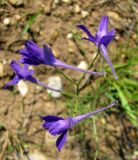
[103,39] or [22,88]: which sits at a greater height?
[103,39]

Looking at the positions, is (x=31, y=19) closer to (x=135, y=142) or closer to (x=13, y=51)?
(x=13, y=51)

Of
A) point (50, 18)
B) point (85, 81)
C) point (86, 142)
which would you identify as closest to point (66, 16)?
point (50, 18)

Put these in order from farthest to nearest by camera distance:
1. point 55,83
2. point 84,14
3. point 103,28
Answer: point 84,14
point 55,83
point 103,28

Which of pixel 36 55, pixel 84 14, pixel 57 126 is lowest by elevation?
pixel 84 14

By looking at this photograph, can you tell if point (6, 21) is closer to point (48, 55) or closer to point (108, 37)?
point (48, 55)

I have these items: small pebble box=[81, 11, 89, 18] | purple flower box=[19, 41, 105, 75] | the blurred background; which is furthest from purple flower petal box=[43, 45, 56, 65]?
small pebble box=[81, 11, 89, 18]

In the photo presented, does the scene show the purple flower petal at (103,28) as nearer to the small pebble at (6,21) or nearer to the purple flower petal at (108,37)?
the purple flower petal at (108,37)

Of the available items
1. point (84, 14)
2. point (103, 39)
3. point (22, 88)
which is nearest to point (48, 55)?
point (103, 39)

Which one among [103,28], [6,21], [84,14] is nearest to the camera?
[103,28]

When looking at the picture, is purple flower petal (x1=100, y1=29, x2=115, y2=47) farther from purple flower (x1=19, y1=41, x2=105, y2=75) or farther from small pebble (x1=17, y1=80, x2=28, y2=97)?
small pebble (x1=17, y1=80, x2=28, y2=97)

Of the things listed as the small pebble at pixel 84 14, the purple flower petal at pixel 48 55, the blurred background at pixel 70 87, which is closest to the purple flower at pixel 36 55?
the purple flower petal at pixel 48 55
